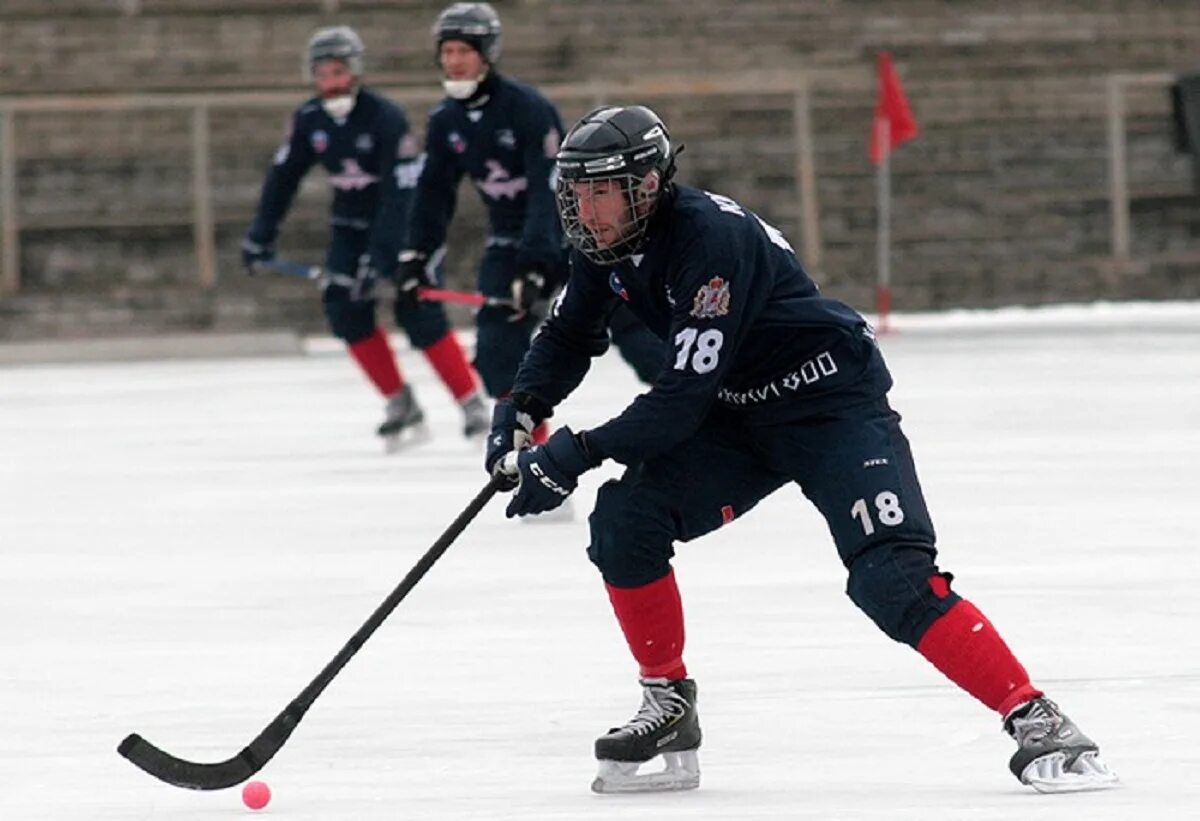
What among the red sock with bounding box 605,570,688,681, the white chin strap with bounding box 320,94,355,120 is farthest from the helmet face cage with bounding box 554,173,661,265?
the white chin strap with bounding box 320,94,355,120

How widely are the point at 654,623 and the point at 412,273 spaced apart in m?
5.61

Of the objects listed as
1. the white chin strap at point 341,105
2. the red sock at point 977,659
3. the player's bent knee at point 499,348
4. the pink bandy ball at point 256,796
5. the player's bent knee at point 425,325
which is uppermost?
the red sock at point 977,659

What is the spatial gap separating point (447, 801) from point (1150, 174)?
713 inches

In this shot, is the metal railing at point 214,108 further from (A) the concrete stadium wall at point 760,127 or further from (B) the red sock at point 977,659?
(B) the red sock at point 977,659

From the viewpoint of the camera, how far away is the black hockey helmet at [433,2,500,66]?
378 inches

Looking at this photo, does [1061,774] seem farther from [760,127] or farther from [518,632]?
[760,127]

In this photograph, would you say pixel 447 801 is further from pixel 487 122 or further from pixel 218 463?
pixel 218 463

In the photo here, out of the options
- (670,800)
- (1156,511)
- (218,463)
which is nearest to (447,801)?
(670,800)

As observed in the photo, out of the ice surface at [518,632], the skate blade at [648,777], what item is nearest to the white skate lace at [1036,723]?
the ice surface at [518,632]

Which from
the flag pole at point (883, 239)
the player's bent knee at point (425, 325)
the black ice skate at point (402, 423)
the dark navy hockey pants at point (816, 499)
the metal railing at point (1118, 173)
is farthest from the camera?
the metal railing at point (1118, 173)

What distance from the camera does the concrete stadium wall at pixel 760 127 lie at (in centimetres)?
2108

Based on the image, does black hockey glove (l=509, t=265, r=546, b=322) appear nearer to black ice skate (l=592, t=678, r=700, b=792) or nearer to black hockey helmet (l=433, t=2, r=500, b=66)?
black hockey helmet (l=433, t=2, r=500, b=66)

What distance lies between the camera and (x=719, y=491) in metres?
5.04

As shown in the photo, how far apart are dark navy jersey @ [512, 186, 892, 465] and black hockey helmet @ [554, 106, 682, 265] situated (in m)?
0.04
